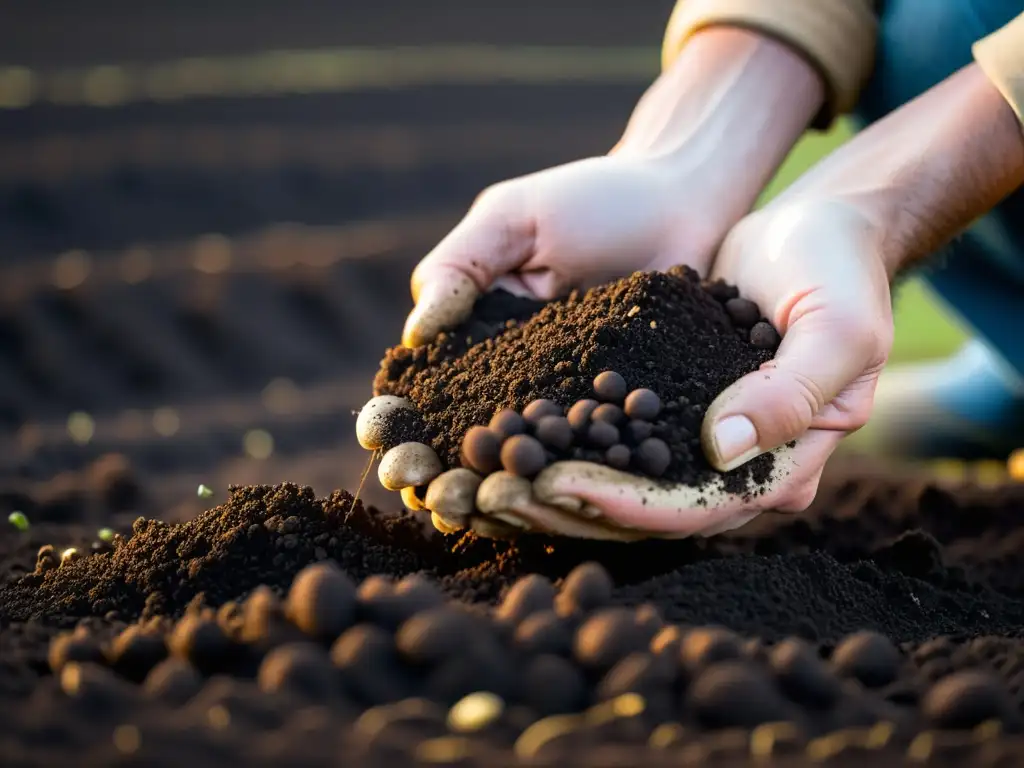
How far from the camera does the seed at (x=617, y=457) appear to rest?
4.45ft

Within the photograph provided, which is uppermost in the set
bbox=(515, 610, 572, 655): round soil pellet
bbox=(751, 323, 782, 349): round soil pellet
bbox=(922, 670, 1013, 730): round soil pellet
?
bbox=(751, 323, 782, 349): round soil pellet

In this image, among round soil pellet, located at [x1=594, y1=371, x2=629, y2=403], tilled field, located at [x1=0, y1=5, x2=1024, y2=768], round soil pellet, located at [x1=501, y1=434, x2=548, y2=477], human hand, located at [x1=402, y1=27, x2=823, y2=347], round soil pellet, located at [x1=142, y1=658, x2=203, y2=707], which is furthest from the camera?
human hand, located at [x1=402, y1=27, x2=823, y2=347]

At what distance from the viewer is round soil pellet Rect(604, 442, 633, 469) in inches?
53.4

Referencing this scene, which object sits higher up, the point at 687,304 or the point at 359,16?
the point at 359,16

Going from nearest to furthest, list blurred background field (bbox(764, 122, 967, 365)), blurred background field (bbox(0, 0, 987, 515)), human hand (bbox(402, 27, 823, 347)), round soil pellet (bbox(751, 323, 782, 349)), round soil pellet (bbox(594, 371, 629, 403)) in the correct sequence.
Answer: round soil pellet (bbox(594, 371, 629, 403)) → round soil pellet (bbox(751, 323, 782, 349)) → human hand (bbox(402, 27, 823, 347)) → blurred background field (bbox(0, 0, 987, 515)) → blurred background field (bbox(764, 122, 967, 365))

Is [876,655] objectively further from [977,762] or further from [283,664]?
[283,664]

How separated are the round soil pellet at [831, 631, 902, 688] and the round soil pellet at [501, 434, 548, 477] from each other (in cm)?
40

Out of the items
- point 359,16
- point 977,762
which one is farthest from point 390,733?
point 359,16

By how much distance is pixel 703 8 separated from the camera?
229 cm

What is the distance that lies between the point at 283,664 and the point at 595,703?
292 millimetres

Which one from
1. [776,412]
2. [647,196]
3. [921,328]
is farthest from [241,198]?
[776,412]

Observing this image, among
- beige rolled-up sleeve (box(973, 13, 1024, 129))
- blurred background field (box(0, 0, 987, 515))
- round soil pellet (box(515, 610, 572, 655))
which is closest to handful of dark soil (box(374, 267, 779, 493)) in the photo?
round soil pellet (box(515, 610, 572, 655))

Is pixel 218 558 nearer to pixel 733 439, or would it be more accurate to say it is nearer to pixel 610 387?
pixel 610 387

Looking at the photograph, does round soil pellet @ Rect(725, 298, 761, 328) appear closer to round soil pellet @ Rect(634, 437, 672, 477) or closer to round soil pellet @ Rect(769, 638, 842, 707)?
round soil pellet @ Rect(634, 437, 672, 477)
